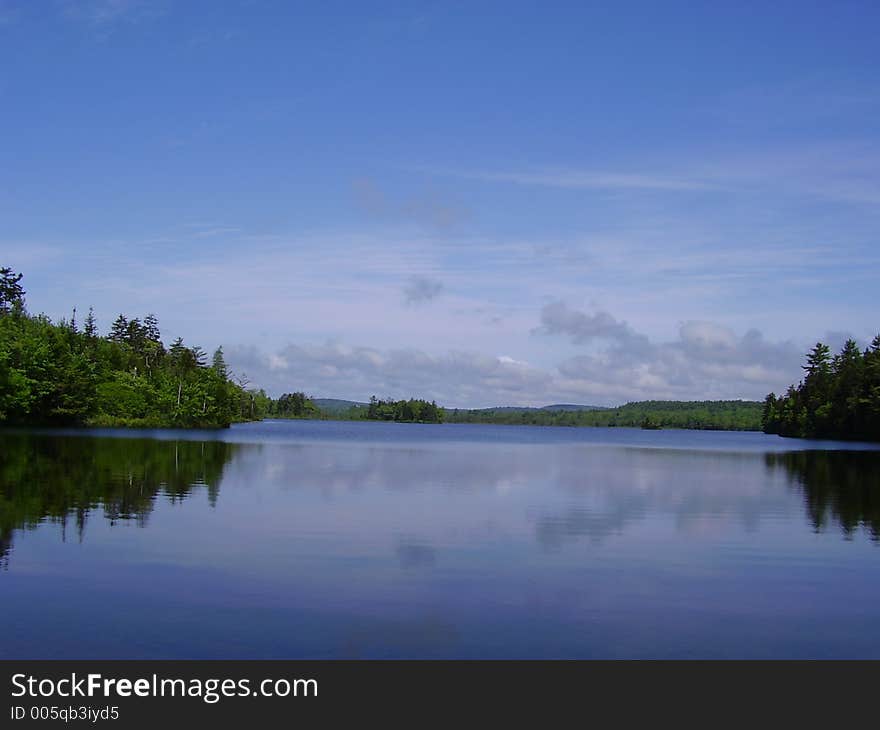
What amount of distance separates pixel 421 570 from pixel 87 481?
18495mm

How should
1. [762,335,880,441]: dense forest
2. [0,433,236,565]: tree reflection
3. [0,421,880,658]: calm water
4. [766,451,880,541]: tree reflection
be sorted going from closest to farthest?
[0,421,880,658]: calm water → [0,433,236,565]: tree reflection → [766,451,880,541]: tree reflection → [762,335,880,441]: dense forest

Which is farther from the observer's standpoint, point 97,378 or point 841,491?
point 97,378

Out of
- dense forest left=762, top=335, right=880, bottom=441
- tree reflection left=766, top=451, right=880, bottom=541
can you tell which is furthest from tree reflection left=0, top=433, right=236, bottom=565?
dense forest left=762, top=335, right=880, bottom=441

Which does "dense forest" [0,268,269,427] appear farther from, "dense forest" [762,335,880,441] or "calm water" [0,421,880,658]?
"dense forest" [762,335,880,441]

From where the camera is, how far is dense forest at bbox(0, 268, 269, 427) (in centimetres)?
8219

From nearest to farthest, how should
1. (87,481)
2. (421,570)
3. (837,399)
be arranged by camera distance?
(421,570), (87,481), (837,399)

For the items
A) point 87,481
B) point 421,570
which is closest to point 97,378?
point 87,481

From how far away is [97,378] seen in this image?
317 feet

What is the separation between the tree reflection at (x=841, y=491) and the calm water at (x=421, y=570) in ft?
0.89

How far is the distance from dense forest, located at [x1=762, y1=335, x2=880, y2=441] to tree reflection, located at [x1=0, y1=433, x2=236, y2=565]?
8974 centimetres

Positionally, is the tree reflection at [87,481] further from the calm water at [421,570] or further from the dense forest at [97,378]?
the dense forest at [97,378]

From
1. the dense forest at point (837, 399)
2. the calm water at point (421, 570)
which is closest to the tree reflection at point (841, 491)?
the calm water at point (421, 570)

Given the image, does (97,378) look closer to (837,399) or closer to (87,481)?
(87,481)
